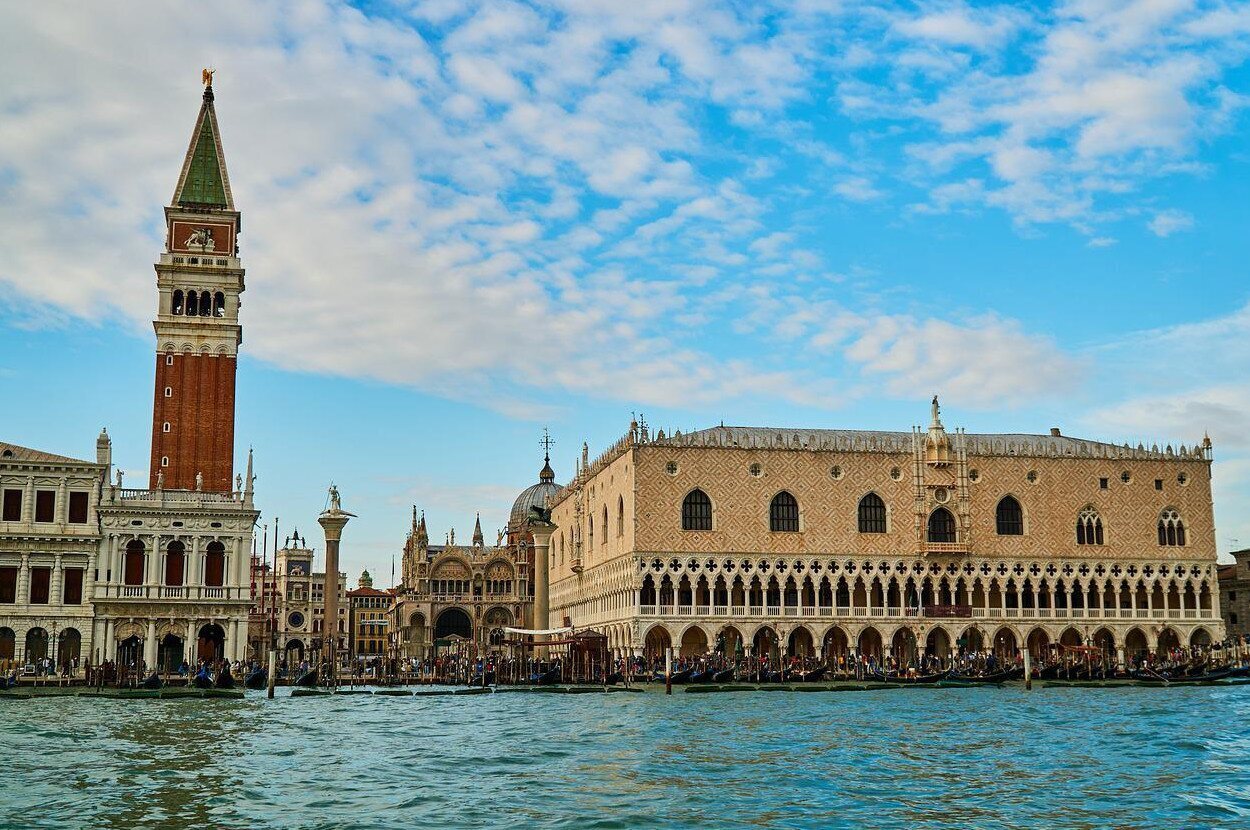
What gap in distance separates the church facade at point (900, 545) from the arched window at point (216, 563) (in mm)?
14597

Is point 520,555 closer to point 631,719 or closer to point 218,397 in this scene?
point 218,397

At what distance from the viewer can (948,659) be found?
49781 mm

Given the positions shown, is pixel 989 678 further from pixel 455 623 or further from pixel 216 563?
pixel 455 623

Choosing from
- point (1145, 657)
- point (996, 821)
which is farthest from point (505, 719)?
point (1145, 657)

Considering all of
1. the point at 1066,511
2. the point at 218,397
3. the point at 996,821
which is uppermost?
the point at 218,397

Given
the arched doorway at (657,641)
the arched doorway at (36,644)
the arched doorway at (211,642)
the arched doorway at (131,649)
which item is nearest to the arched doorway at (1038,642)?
the arched doorway at (657,641)

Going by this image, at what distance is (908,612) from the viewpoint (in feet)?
171

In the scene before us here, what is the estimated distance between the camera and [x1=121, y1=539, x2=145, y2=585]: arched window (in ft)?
146

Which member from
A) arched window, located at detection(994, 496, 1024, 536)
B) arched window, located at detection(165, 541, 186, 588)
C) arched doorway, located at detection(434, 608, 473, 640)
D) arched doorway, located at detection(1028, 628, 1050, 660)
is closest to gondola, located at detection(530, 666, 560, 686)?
arched window, located at detection(165, 541, 186, 588)

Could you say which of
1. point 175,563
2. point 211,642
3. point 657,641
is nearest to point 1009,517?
point 657,641

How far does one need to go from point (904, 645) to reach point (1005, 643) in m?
4.14

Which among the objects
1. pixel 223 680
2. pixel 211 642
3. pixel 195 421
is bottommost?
pixel 223 680

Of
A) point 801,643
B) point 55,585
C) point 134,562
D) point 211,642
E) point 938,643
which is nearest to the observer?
point 55,585

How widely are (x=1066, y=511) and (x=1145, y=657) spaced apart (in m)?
6.22
